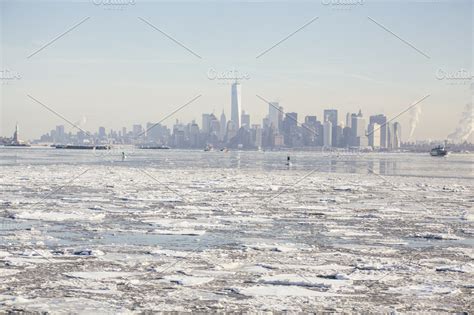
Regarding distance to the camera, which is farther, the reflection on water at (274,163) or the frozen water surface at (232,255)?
the reflection on water at (274,163)

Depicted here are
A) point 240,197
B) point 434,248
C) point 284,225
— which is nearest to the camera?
point 434,248

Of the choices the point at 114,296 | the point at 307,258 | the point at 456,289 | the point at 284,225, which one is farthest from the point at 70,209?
the point at 456,289

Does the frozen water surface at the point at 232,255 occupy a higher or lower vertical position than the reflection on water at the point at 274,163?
lower

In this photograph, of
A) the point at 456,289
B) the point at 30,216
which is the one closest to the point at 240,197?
the point at 30,216

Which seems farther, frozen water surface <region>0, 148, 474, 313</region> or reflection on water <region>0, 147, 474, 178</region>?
reflection on water <region>0, 147, 474, 178</region>

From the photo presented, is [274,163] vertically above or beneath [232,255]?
above

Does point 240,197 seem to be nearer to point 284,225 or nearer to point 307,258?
point 284,225

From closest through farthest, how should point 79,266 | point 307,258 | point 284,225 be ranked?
point 79,266 < point 307,258 < point 284,225

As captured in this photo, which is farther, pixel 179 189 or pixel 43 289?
pixel 179 189

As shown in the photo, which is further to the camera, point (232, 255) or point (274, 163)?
point (274, 163)

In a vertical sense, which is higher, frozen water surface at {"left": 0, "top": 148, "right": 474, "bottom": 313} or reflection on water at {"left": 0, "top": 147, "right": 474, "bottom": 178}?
reflection on water at {"left": 0, "top": 147, "right": 474, "bottom": 178}

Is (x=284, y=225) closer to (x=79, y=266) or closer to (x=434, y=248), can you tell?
(x=434, y=248)
